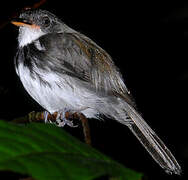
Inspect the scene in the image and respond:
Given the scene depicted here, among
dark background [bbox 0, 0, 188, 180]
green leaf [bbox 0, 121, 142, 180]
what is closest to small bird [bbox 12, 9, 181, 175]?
dark background [bbox 0, 0, 188, 180]

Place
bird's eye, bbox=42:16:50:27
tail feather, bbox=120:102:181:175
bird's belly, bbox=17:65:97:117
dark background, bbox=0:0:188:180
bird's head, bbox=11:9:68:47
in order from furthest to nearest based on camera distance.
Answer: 1. dark background, bbox=0:0:188:180
2. bird's eye, bbox=42:16:50:27
3. bird's head, bbox=11:9:68:47
4. bird's belly, bbox=17:65:97:117
5. tail feather, bbox=120:102:181:175

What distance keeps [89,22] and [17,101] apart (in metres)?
2.42

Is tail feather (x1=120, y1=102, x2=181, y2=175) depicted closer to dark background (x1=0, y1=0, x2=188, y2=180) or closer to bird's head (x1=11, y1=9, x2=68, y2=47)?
bird's head (x1=11, y1=9, x2=68, y2=47)

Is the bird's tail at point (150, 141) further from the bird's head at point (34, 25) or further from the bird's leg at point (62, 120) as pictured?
the bird's head at point (34, 25)

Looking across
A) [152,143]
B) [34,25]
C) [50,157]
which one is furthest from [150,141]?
[50,157]

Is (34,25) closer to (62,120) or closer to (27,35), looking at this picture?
(27,35)

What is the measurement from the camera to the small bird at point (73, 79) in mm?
3373

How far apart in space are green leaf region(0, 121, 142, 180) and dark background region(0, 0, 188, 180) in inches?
162

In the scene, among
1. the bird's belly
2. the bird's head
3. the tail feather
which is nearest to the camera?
the tail feather

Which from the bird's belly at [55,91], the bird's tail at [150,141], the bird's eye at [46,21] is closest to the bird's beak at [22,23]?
the bird's eye at [46,21]

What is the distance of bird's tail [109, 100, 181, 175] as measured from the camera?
3.22 meters

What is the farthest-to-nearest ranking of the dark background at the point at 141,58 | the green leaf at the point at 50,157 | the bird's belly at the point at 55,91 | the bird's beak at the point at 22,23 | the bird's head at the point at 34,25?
1. the dark background at the point at 141,58
2. the bird's head at the point at 34,25
3. the bird's beak at the point at 22,23
4. the bird's belly at the point at 55,91
5. the green leaf at the point at 50,157

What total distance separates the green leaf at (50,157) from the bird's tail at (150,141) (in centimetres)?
215

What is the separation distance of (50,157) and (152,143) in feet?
8.38
